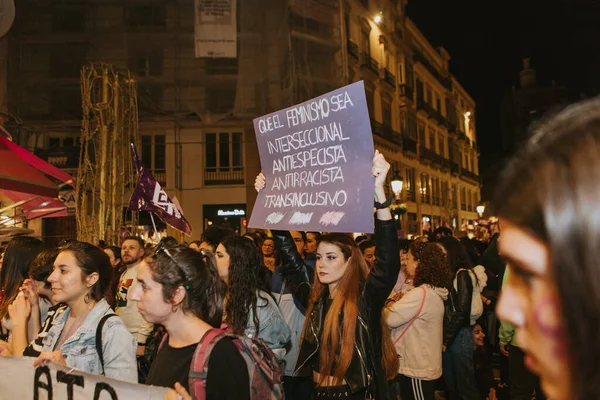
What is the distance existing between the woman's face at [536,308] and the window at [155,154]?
952 inches

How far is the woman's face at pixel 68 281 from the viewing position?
10.9 ft

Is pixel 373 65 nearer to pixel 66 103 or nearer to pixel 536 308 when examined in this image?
pixel 66 103

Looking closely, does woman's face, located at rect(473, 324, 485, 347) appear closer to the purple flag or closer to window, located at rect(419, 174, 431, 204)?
the purple flag

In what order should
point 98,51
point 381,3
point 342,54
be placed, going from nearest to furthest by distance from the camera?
point 98,51 < point 342,54 < point 381,3

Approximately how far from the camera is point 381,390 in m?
3.38

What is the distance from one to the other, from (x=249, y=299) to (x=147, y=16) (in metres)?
20.6

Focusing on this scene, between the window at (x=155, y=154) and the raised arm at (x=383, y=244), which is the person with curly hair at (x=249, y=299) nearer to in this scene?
the raised arm at (x=383, y=244)

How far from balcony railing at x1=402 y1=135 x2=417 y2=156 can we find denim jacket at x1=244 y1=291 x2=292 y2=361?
31144 mm

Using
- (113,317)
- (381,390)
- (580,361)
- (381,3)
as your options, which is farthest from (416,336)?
(381,3)

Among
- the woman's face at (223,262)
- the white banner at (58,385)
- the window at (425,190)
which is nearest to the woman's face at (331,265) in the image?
the woman's face at (223,262)

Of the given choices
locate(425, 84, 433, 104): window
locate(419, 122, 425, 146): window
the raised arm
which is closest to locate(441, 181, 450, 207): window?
locate(419, 122, 425, 146): window

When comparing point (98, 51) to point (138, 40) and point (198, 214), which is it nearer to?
point (138, 40)

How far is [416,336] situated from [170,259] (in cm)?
284

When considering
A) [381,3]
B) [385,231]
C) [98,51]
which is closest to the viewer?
[385,231]
